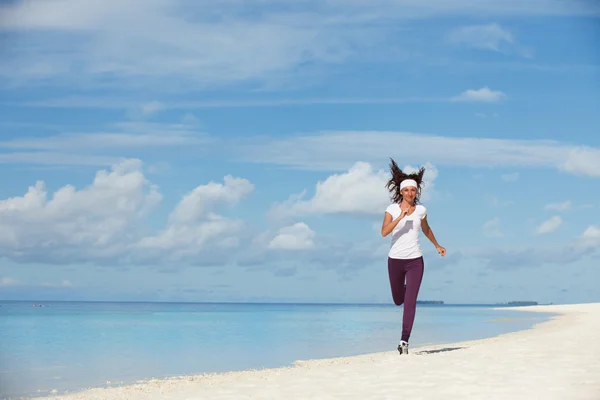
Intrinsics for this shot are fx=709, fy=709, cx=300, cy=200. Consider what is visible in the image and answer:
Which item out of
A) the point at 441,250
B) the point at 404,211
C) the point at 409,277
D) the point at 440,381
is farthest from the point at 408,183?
the point at 440,381

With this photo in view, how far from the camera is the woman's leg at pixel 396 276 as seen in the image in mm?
10617

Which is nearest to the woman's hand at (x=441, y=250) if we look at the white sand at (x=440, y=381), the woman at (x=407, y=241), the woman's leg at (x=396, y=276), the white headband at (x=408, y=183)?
the woman at (x=407, y=241)

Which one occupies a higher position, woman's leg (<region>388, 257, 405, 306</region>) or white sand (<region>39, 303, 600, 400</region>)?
woman's leg (<region>388, 257, 405, 306</region>)

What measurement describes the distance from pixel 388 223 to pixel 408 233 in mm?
370

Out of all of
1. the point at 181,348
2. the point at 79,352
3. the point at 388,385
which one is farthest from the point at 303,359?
the point at 388,385

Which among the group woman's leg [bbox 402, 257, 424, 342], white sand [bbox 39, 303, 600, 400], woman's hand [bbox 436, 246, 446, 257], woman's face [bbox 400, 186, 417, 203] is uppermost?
woman's face [bbox 400, 186, 417, 203]

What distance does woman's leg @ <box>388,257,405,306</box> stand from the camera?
34.8 feet

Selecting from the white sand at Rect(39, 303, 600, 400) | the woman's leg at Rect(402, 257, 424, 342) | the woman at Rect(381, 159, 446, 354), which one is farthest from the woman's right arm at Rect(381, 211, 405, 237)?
the white sand at Rect(39, 303, 600, 400)

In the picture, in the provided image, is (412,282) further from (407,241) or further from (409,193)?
(409,193)

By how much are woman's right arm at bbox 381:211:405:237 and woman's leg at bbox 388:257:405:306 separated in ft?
1.73

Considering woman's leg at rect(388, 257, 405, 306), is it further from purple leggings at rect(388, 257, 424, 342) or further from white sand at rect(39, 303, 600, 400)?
white sand at rect(39, 303, 600, 400)

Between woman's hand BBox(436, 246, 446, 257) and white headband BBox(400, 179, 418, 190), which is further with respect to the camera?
white headband BBox(400, 179, 418, 190)

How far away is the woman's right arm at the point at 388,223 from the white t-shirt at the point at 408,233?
0.08 m

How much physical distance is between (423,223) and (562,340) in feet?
13.3
